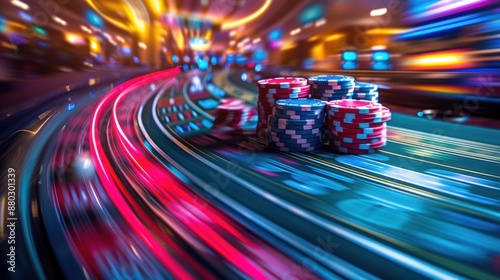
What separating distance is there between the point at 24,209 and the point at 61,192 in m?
0.20

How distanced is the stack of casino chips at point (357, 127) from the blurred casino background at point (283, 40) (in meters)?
1.65

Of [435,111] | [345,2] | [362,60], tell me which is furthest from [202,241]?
[345,2]

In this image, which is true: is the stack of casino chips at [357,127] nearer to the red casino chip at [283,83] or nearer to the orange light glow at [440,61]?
the red casino chip at [283,83]

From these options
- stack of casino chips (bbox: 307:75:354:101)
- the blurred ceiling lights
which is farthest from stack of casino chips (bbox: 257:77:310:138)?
the blurred ceiling lights

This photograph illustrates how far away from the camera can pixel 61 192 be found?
5.43 feet

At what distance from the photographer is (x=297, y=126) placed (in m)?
2.36

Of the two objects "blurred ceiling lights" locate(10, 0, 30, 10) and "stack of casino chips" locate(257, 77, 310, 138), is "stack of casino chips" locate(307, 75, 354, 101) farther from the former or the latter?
"blurred ceiling lights" locate(10, 0, 30, 10)

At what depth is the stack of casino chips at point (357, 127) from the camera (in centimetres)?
228

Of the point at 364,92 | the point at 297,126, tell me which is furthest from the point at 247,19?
the point at 297,126

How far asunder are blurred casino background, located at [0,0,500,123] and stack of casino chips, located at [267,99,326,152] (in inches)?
74.3

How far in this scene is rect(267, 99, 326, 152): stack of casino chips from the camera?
7.74 ft

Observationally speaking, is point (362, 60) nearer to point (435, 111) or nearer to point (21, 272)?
point (435, 111)

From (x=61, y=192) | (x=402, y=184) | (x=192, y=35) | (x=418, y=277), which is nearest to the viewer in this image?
(x=418, y=277)


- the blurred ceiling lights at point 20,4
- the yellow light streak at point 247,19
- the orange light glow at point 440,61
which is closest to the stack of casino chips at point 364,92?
the orange light glow at point 440,61
